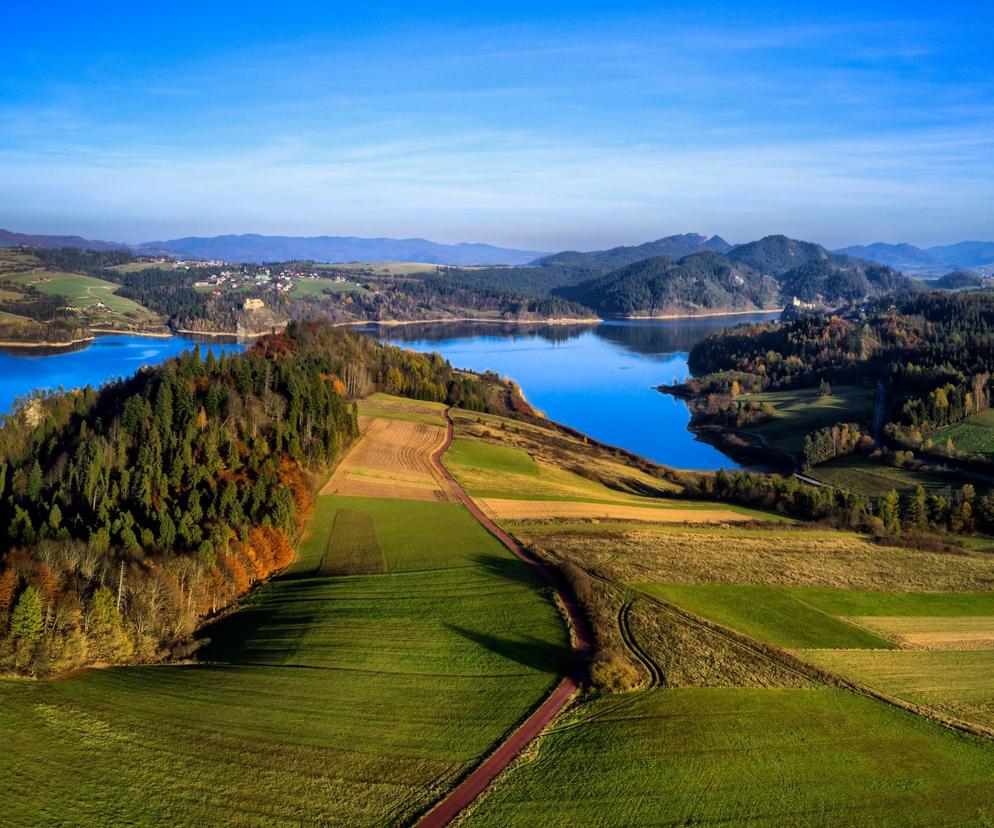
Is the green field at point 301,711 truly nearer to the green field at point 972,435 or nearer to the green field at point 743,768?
the green field at point 743,768

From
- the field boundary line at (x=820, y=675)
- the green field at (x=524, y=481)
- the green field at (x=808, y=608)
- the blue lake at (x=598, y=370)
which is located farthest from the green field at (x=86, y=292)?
the field boundary line at (x=820, y=675)

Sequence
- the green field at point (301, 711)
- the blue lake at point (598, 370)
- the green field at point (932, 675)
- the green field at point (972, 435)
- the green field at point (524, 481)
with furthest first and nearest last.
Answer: the blue lake at point (598, 370) < the green field at point (972, 435) < the green field at point (524, 481) < the green field at point (932, 675) < the green field at point (301, 711)

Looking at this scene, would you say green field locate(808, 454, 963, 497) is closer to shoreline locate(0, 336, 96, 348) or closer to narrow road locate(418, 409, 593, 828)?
narrow road locate(418, 409, 593, 828)

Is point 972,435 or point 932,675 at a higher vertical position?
point 972,435

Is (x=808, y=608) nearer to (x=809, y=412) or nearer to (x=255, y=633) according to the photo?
(x=255, y=633)

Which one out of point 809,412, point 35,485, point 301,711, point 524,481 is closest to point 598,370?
point 809,412
